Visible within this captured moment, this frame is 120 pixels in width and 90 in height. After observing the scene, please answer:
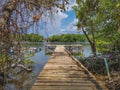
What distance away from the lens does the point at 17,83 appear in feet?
36.0

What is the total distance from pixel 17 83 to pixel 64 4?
7.82 m

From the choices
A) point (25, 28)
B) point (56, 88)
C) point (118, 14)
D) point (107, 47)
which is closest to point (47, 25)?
point (25, 28)

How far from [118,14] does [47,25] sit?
279 centimetres

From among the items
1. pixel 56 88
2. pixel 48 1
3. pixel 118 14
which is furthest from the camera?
pixel 56 88

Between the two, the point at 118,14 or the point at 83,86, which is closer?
the point at 118,14

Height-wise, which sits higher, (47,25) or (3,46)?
(47,25)

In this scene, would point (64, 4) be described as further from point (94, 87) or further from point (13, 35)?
point (94, 87)

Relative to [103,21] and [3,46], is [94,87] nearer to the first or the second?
[3,46]

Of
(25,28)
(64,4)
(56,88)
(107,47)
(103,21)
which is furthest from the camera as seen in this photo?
(107,47)

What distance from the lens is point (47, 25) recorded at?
3080mm

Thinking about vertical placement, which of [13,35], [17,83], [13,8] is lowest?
[17,83]

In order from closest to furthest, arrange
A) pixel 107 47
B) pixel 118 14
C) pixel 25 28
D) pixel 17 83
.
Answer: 1. pixel 25 28
2. pixel 118 14
3. pixel 17 83
4. pixel 107 47

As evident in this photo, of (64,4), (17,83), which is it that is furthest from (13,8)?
(17,83)

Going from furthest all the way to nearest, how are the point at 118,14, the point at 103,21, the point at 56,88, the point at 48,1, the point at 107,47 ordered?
the point at 107,47, the point at 103,21, the point at 56,88, the point at 118,14, the point at 48,1
